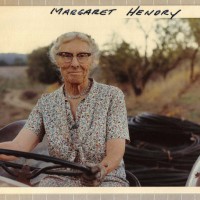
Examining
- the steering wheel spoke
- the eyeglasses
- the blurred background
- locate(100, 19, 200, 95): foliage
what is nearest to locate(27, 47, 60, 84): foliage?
the blurred background

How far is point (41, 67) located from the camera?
3588 mm

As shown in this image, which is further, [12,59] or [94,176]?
[12,59]

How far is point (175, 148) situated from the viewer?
3633 millimetres

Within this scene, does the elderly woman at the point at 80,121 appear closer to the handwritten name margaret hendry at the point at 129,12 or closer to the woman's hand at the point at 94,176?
the woman's hand at the point at 94,176

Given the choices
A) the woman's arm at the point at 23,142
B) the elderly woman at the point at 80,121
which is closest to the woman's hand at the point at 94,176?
the elderly woman at the point at 80,121

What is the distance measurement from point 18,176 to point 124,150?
817 millimetres

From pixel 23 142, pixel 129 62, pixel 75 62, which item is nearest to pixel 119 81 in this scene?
pixel 129 62

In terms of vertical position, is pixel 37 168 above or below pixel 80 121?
below

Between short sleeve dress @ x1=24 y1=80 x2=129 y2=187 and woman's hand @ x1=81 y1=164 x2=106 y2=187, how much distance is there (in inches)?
1.8

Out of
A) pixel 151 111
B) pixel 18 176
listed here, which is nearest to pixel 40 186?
pixel 18 176

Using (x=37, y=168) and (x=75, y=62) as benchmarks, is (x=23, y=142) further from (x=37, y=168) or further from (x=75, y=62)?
Result: (x=75, y=62)

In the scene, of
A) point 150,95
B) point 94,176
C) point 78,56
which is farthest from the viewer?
point 150,95

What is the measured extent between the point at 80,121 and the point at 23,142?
46 cm

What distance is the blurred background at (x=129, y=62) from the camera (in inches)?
141
